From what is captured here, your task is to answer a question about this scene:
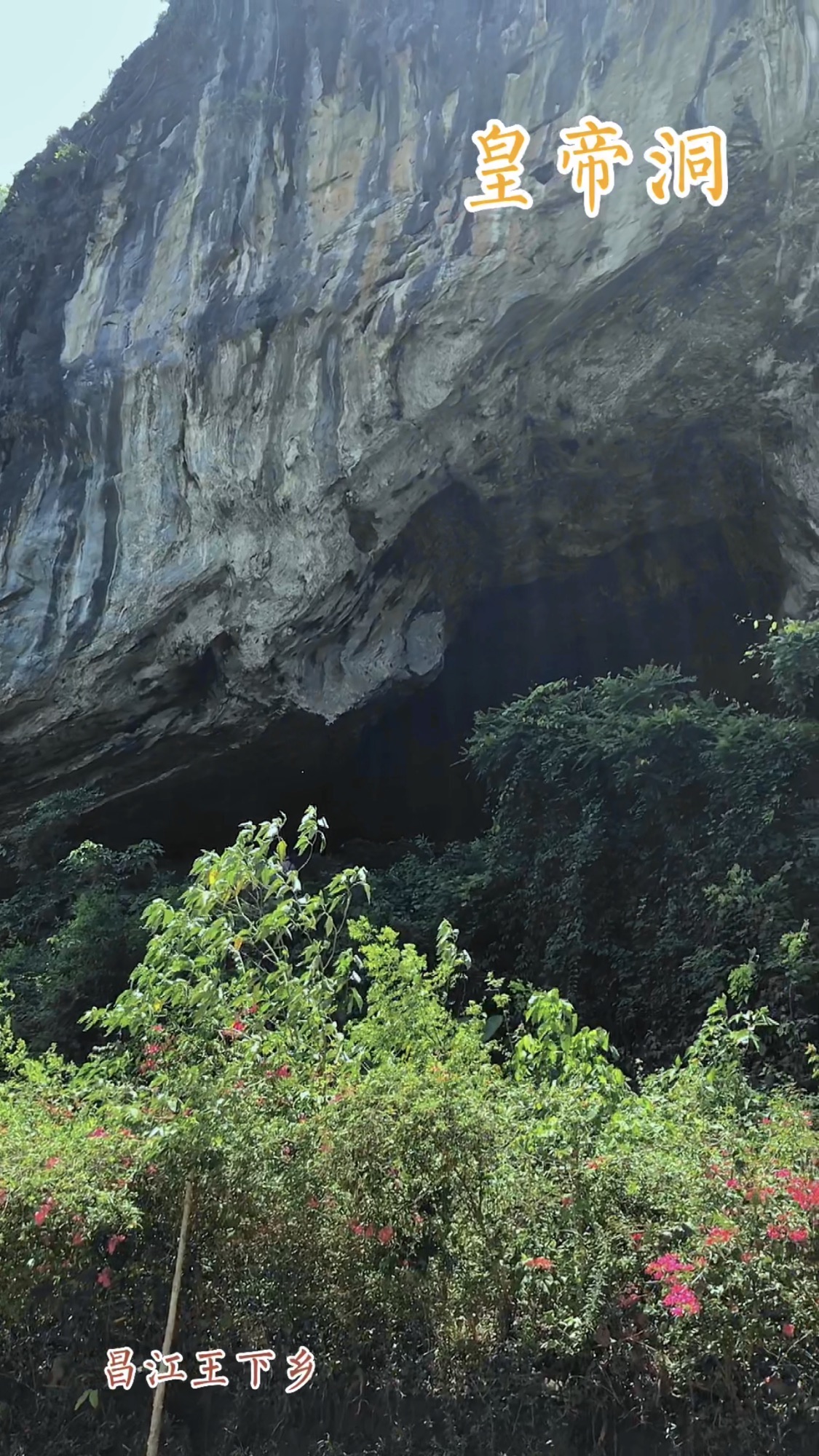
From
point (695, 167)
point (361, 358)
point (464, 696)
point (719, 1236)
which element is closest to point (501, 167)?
point (695, 167)

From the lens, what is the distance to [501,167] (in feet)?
26.5

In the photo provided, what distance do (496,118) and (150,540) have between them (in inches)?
170

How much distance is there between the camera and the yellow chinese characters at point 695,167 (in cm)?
761

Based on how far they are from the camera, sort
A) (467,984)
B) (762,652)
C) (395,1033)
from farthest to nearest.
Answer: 1. (467,984)
2. (762,652)
3. (395,1033)

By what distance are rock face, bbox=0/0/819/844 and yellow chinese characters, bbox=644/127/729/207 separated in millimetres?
139

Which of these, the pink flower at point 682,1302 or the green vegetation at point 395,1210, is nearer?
the pink flower at point 682,1302

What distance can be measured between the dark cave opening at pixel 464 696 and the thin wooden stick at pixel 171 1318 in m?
7.47

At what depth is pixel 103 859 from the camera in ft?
31.2

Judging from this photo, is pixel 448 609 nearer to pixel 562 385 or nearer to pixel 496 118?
pixel 562 385

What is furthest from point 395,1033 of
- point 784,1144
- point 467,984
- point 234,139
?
point 234,139

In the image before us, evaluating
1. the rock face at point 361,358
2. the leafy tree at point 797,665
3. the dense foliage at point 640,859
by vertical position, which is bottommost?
the dense foliage at point 640,859

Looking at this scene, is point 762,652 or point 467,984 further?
point 467,984

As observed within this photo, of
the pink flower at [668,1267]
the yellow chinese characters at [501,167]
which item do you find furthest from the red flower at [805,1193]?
the yellow chinese characters at [501,167]

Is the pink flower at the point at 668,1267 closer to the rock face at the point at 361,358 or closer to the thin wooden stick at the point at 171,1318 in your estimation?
the thin wooden stick at the point at 171,1318
